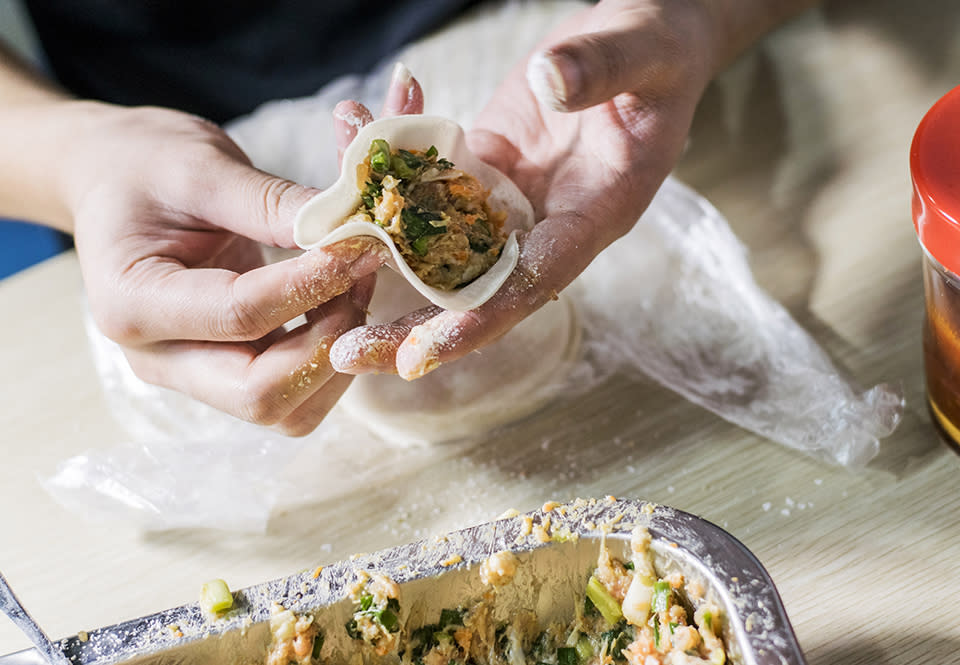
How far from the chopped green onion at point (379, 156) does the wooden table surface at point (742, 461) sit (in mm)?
442

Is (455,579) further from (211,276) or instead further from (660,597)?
(211,276)

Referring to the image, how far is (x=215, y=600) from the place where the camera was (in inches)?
34.8

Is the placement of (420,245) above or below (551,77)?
below

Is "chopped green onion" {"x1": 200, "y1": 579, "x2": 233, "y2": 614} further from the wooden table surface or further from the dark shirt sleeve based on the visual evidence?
the dark shirt sleeve

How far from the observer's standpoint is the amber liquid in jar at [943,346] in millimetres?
945

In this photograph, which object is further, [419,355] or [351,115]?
[351,115]

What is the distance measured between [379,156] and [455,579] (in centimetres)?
50

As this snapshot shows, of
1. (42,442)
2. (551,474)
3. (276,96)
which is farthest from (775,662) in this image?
(276,96)

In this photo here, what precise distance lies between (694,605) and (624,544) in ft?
0.30

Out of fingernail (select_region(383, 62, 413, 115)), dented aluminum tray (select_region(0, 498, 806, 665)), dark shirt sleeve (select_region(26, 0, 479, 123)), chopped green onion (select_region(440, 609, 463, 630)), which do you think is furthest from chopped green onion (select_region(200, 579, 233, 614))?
dark shirt sleeve (select_region(26, 0, 479, 123))

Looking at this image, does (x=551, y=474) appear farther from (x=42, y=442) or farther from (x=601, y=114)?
(x=42, y=442)

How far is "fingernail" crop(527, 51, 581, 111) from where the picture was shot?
0.93m

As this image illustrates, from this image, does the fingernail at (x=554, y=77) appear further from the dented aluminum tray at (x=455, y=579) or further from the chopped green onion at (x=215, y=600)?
the chopped green onion at (x=215, y=600)

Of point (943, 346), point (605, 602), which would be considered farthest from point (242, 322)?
point (943, 346)
